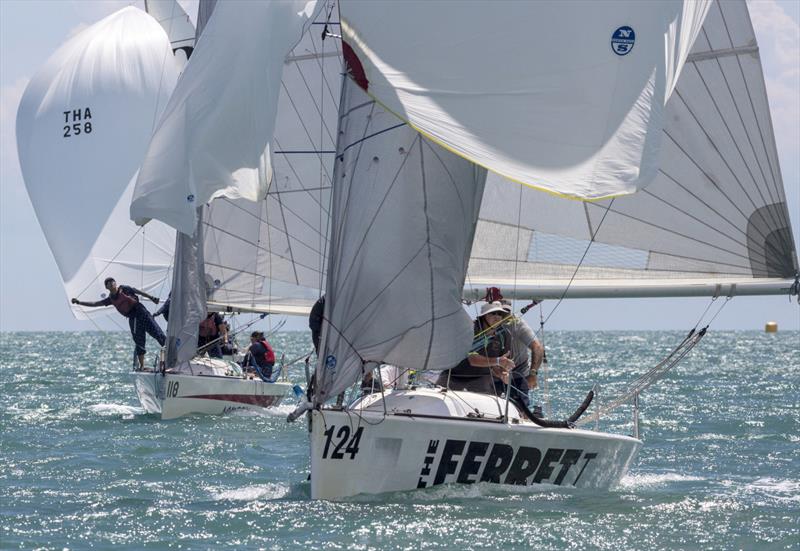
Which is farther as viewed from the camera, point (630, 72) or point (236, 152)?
point (236, 152)

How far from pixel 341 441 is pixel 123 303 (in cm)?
1232

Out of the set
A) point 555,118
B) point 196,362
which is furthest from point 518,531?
point 196,362

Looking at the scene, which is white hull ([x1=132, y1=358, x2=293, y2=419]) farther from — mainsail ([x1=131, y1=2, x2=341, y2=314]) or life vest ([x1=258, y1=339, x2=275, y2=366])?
mainsail ([x1=131, y1=2, x2=341, y2=314])

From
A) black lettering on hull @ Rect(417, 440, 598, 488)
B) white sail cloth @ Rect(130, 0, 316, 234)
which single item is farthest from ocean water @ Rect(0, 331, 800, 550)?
white sail cloth @ Rect(130, 0, 316, 234)

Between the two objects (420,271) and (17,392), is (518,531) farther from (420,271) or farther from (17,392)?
(17,392)

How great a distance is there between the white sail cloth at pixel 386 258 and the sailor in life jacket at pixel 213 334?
39.2 feet

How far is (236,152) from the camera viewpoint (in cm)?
1341

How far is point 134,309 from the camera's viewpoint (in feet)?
74.9

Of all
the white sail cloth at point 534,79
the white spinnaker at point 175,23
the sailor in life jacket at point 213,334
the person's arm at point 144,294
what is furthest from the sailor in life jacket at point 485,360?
the white spinnaker at point 175,23

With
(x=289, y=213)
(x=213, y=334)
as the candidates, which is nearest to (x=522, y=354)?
(x=289, y=213)

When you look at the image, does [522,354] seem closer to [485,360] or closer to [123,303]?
[485,360]

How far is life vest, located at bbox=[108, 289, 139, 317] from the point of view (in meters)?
22.7

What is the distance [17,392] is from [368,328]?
56.8 feet

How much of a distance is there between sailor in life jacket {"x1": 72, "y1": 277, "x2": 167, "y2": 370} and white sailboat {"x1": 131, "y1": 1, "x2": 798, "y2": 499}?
354 inches
